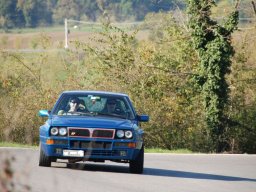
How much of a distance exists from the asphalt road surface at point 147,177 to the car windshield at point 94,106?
1049 millimetres

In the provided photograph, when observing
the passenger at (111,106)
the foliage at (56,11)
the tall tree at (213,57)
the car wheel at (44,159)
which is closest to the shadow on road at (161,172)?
the car wheel at (44,159)

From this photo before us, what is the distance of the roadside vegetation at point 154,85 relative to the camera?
118 ft

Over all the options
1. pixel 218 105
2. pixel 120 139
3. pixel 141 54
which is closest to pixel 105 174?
pixel 120 139

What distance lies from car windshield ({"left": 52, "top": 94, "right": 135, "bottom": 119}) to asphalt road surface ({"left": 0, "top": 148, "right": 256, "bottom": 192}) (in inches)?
41.3

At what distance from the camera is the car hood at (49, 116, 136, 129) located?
16.7 meters

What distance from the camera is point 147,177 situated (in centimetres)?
1677

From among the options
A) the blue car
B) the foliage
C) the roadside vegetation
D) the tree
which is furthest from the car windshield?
the tree

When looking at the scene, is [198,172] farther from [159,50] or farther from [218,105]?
[159,50]

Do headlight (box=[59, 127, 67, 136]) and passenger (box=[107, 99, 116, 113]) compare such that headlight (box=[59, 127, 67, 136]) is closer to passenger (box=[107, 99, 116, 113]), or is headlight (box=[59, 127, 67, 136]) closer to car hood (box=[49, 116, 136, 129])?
car hood (box=[49, 116, 136, 129])

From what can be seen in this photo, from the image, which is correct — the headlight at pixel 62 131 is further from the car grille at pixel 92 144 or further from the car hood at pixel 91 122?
the car grille at pixel 92 144

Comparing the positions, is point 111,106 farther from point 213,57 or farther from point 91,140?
point 213,57

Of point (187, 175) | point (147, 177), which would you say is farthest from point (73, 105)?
point (187, 175)

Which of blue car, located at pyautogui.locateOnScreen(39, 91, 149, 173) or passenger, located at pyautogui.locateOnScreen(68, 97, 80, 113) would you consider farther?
passenger, located at pyautogui.locateOnScreen(68, 97, 80, 113)

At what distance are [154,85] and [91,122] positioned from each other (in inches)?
852
